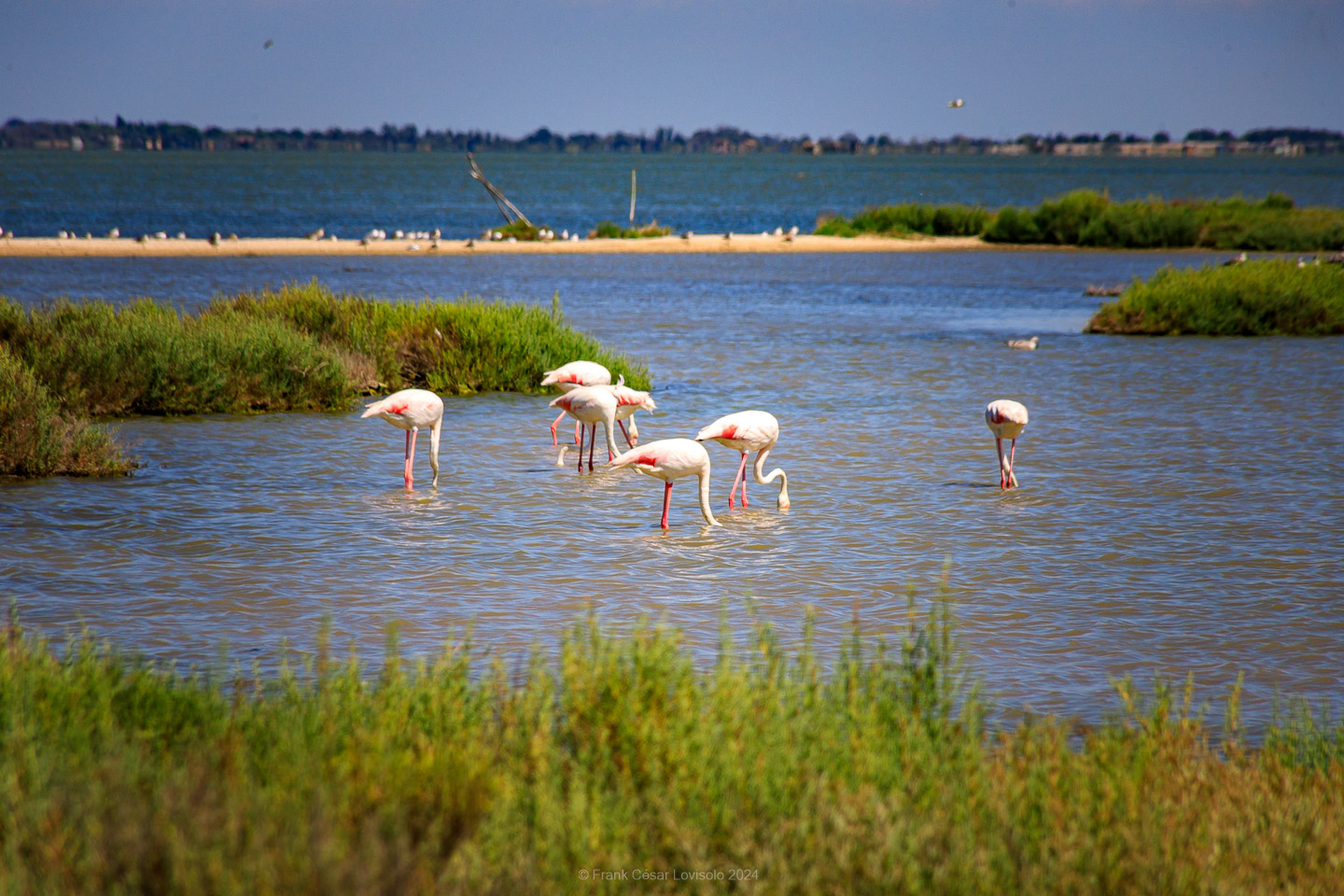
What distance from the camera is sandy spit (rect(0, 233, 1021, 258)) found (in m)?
40.6

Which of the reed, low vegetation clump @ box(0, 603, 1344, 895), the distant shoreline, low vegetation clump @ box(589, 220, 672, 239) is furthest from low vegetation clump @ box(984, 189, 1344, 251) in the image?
low vegetation clump @ box(0, 603, 1344, 895)

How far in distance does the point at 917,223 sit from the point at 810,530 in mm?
48700

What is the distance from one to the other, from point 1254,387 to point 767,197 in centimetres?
10210

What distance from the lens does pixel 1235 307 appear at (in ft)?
76.1

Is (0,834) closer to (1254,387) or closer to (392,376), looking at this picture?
(392,376)

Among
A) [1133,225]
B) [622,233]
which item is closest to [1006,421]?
[1133,225]

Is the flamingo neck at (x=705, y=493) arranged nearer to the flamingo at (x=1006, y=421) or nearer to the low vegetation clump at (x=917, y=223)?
the flamingo at (x=1006, y=421)

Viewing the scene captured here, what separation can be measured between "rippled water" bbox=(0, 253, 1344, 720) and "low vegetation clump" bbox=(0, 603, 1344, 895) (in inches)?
36.1

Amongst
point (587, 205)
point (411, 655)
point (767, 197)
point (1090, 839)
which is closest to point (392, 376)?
point (411, 655)

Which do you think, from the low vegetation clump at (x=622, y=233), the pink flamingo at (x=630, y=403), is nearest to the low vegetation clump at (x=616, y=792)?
the pink flamingo at (x=630, y=403)

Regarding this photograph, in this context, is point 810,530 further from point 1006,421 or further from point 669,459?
point 1006,421

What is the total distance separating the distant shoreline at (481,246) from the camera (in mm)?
40688

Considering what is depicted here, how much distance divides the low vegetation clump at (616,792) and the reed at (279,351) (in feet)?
30.1

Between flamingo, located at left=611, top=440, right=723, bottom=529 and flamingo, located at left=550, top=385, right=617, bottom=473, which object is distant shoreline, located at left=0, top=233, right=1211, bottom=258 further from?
flamingo, located at left=611, top=440, right=723, bottom=529
